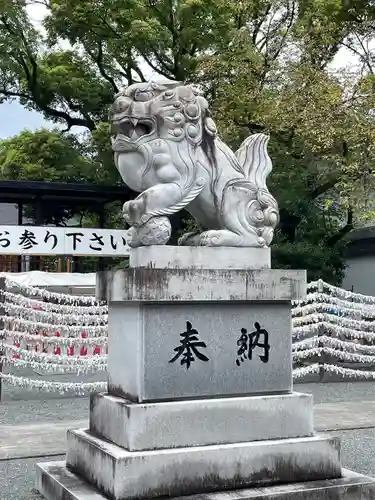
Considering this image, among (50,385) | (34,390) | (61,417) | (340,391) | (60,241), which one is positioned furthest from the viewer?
(60,241)

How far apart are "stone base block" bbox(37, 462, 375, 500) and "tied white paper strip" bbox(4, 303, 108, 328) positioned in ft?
15.3

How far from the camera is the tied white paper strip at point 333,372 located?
34.4 feet

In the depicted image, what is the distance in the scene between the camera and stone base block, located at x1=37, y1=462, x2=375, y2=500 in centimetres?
438

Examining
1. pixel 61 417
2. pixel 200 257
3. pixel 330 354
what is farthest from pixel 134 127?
pixel 330 354

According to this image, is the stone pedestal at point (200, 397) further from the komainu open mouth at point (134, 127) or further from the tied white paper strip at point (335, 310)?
the tied white paper strip at point (335, 310)

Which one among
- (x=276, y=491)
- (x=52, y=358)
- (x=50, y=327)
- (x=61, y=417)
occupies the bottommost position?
(x=61, y=417)

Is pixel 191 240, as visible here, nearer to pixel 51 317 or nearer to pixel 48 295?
pixel 51 317

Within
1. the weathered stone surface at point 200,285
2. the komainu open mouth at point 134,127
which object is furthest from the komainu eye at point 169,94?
the weathered stone surface at point 200,285

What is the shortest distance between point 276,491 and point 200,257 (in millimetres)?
1822

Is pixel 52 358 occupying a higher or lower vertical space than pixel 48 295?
lower

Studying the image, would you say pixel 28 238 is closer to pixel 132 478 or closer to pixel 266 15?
pixel 266 15

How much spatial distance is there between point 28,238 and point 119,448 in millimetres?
11577

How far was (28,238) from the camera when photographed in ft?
50.5

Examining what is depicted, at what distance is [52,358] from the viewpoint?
367 inches
